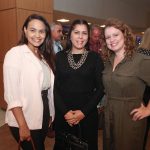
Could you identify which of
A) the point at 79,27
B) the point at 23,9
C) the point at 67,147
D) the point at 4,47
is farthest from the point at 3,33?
the point at 67,147

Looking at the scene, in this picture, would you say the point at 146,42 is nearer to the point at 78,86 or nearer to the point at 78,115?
the point at 78,86

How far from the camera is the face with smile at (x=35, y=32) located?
1.93 metres

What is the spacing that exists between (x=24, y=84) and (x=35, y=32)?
441 mm

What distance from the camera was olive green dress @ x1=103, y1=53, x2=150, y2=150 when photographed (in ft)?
6.01

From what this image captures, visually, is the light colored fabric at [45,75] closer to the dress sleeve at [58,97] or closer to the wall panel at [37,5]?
the dress sleeve at [58,97]

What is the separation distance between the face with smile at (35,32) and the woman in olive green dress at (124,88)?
1.75 ft

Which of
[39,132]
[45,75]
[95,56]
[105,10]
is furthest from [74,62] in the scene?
[105,10]

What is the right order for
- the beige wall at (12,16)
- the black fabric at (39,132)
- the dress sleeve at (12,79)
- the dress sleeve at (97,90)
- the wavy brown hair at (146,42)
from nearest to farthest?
1. the dress sleeve at (12,79)
2. the black fabric at (39,132)
3. the dress sleeve at (97,90)
4. the wavy brown hair at (146,42)
5. the beige wall at (12,16)

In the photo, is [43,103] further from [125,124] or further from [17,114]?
[125,124]

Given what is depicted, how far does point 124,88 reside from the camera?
185cm

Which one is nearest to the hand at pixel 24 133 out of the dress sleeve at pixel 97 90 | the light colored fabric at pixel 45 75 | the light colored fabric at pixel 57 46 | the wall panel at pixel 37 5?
the light colored fabric at pixel 45 75

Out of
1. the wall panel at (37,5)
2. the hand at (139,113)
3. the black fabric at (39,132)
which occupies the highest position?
the wall panel at (37,5)

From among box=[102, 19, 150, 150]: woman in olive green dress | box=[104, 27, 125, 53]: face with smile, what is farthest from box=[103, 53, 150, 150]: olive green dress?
box=[104, 27, 125, 53]: face with smile

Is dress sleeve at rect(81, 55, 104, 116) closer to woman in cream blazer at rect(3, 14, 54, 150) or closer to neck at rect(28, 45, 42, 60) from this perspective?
woman in cream blazer at rect(3, 14, 54, 150)
